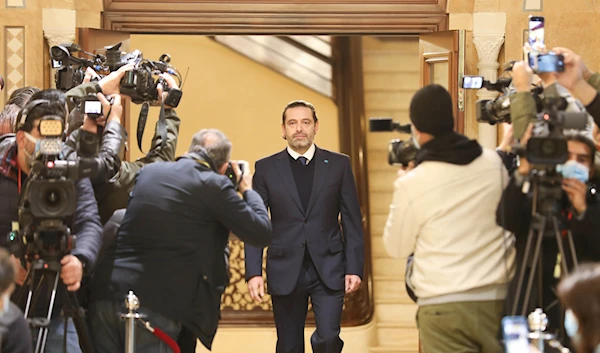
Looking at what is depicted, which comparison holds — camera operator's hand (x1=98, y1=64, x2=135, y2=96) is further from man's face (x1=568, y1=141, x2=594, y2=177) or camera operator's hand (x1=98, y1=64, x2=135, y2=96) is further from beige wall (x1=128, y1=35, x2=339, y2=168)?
beige wall (x1=128, y1=35, x2=339, y2=168)

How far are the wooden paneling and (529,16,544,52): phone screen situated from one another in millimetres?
2906

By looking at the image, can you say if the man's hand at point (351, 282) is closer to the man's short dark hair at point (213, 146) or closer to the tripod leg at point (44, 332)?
the man's short dark hair at point (213, 146)

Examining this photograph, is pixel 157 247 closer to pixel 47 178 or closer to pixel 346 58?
pixel 47 178

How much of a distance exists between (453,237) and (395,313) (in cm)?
483

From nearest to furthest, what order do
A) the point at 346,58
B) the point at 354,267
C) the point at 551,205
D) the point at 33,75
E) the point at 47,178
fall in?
the point at 551,205 → the point at 47,178 → the point at 354,267 → the point at 33,75 → the point at 346,58

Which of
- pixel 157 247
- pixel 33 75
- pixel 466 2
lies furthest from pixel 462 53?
pixel 157 247

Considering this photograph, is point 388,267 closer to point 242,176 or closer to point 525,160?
point 242,176

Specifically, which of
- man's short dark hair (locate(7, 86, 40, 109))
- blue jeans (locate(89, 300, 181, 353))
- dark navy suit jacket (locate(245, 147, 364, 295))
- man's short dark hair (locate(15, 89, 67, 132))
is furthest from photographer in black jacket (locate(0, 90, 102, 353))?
dark navy suit jacket (locate(245, 147, 364, 295))

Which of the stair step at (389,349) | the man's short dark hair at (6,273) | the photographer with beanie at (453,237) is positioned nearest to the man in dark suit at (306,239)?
the photographer with beanie at (453,237)

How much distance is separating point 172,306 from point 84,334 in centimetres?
38

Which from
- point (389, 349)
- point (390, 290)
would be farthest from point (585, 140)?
point (390, 290)

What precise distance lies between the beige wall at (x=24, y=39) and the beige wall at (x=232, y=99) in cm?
315

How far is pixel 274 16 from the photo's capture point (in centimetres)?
687

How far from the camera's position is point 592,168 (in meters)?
3.93
